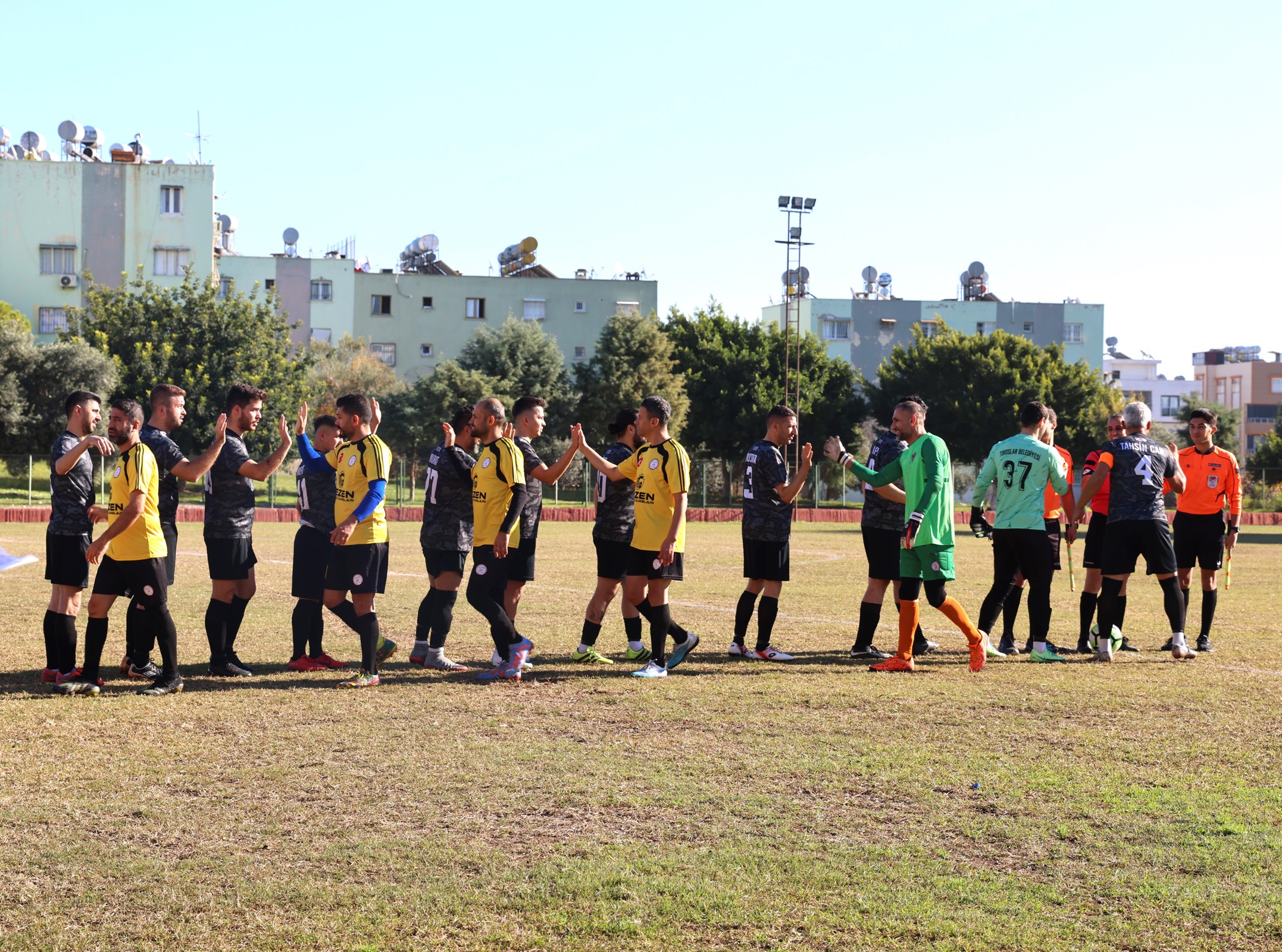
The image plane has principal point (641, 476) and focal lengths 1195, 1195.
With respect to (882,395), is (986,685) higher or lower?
lower

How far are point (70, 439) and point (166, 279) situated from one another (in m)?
57.6

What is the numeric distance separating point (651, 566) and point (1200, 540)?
569 centimetres

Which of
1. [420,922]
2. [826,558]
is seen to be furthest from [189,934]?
[826,558]

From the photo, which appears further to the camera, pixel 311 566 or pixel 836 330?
pixel 836 330

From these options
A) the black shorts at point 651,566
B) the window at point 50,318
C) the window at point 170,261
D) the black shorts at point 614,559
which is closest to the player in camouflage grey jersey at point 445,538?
the black shorts at point 614,559

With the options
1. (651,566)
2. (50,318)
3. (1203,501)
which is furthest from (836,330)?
(651,566)

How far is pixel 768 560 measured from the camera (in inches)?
Answer: 372

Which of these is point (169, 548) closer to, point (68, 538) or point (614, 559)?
point (68, 538)

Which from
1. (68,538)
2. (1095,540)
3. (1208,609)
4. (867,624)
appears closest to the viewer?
(68,538)

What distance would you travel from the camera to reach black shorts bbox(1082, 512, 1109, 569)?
1052cm

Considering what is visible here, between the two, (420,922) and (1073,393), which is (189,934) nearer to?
(420,922)

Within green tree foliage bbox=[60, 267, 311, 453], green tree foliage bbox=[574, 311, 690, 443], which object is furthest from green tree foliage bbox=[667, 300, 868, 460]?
green tree foliage bbox=[60, 267, 311, 453]

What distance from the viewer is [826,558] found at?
21.8 meters

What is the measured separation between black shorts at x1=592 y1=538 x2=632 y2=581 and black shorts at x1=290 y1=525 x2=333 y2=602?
80.7 inches
